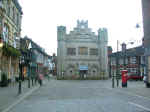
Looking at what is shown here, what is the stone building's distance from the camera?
50500 mm

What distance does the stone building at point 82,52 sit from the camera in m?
50.5

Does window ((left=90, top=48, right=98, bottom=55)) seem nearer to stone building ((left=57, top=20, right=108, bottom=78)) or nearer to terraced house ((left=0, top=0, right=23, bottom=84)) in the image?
stone building ((left=57, top=20, right=108, bottom=78))

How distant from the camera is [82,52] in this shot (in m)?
51.9

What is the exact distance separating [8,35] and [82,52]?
2929 cm

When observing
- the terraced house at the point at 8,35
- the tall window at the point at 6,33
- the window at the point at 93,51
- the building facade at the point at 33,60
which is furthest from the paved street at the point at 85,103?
the window at the point at 93,51

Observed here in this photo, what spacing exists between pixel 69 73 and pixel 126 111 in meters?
41.9

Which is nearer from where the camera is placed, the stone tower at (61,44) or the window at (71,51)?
the stone tower at (61,44)

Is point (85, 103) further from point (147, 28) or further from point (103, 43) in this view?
point (103, 43)

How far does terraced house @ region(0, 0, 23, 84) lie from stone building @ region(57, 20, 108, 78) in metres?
20.4

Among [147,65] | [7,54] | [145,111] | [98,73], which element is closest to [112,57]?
[98,73]

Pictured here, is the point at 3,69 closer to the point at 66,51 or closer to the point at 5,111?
the point at 5,111

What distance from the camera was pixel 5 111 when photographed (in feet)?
28.9

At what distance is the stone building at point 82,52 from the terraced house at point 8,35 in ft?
67.1

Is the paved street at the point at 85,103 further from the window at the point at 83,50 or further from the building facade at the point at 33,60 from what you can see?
the window at the point at 83,50
